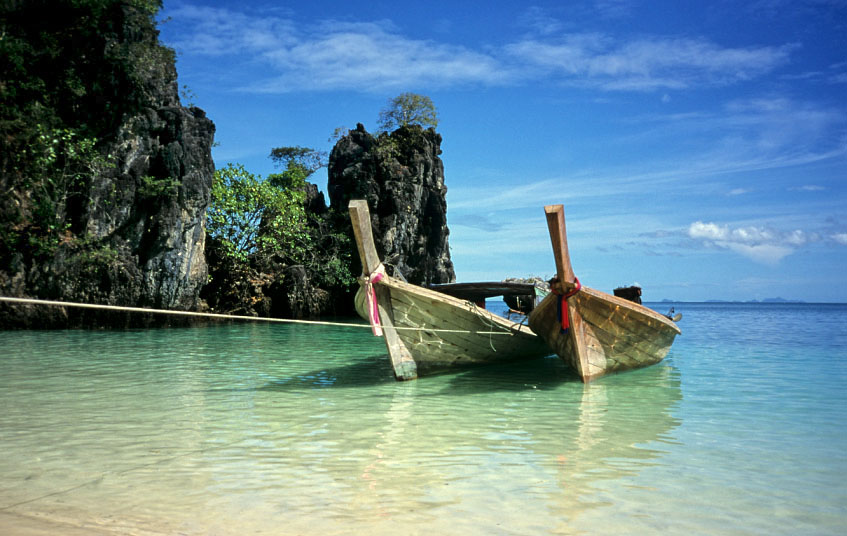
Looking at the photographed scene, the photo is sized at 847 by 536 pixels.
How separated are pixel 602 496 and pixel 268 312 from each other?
24455mm

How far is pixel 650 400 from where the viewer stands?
7852 mm

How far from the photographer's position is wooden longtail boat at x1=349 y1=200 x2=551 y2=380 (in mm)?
8422

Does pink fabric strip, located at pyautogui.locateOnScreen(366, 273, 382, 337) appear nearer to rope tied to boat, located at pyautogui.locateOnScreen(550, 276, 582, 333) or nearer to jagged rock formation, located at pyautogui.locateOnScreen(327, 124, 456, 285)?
rope tied to boat, located at pyautogui.locateOnScreen(550, 276, 582, 333)

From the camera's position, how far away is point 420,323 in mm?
8891

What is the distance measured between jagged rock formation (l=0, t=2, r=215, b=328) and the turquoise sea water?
9315mm

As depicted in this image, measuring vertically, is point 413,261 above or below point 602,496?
above

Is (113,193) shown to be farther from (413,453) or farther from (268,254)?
(413,453)

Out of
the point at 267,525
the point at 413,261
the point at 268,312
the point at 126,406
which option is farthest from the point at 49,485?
the point at 413,261

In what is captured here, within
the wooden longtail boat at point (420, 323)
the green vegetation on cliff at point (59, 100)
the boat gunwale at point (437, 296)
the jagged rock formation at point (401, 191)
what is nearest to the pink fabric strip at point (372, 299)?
the wooden longtail boat at point (420, 323)

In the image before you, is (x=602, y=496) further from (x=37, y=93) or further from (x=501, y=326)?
(x=37, y=93)

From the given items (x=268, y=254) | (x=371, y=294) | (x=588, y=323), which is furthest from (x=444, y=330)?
(x=268, y=254)

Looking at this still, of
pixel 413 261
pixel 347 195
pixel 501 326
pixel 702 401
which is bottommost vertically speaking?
pixel 702 401

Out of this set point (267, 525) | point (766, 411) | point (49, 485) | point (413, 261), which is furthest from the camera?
point (413, 261)

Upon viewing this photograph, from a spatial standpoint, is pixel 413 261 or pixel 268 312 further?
pixel 413 261
